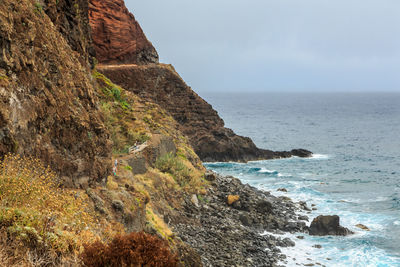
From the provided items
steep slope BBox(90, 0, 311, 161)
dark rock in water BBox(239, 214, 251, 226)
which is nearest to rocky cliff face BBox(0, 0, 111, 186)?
dark rock in water BBox(239, 214, 251, 226)

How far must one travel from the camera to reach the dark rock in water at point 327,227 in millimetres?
22328

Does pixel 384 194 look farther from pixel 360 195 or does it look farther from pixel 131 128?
pixel 131 128

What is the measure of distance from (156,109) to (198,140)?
49.5 ft

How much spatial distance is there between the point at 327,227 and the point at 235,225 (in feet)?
20.4

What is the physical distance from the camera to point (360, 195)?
32.6 m

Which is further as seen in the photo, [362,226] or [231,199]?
[231,199]

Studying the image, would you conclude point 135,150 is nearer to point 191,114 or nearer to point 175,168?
point 175,168

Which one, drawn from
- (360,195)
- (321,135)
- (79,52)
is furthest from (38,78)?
(321,135)

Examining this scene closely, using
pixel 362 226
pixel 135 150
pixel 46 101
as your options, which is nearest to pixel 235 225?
pixel 135 150

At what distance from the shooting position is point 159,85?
45.9m

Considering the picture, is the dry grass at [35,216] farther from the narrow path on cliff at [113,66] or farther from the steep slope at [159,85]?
the narrow path on cliff at [113,66]

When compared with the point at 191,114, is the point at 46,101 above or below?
above

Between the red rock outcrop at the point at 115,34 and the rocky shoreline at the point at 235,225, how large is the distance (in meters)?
24.3

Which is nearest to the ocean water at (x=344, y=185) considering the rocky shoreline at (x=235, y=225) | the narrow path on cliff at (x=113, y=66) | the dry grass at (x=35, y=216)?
the rocky shoreline at (x=235, y=225)
